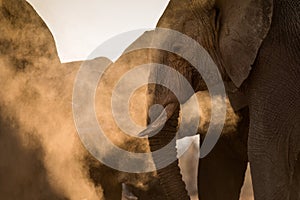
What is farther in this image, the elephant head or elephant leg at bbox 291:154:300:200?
elephant leg at bbox 291:154:300:200

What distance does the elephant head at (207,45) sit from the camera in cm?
248

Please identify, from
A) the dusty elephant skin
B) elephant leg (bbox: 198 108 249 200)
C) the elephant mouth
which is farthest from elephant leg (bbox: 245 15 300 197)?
the dusty elephant skin

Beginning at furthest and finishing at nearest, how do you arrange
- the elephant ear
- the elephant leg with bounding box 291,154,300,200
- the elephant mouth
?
the elephant leg with bounding box 291,154,300,200 → the elephant mouth → the elephant ear

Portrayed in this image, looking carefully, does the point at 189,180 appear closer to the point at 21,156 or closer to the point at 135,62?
the point at 135,62

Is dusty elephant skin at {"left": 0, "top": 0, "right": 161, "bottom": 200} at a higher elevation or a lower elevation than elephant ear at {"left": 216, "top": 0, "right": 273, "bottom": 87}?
lower

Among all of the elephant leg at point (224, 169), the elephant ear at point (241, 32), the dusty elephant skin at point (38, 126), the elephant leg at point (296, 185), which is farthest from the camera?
the dusty elephant skin at point (38, 126)

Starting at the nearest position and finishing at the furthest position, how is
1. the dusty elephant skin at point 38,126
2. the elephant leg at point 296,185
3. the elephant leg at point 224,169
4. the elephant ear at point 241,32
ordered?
the elephant ear at point 241,32
the elephant leg at point 296,185
the elephant leg at point 224,169
the dusty elephant skin at point 38,126

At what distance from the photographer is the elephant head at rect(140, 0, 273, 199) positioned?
2480 millimetres

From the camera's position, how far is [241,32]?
8.21 ft

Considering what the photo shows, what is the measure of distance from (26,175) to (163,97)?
1.05 m

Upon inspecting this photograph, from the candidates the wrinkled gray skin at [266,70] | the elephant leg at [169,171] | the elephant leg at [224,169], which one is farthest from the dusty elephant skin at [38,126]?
the wrinkled gray skin at [266,70]

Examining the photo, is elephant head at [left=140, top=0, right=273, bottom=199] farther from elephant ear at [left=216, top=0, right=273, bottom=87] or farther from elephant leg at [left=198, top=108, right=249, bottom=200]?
elephant leg at [left=198, top=108, right=249, bottom=200]

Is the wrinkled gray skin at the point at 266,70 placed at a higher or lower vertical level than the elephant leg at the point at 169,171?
higher

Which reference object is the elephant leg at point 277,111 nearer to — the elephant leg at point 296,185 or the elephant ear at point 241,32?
the elephant ear at point 241,32
